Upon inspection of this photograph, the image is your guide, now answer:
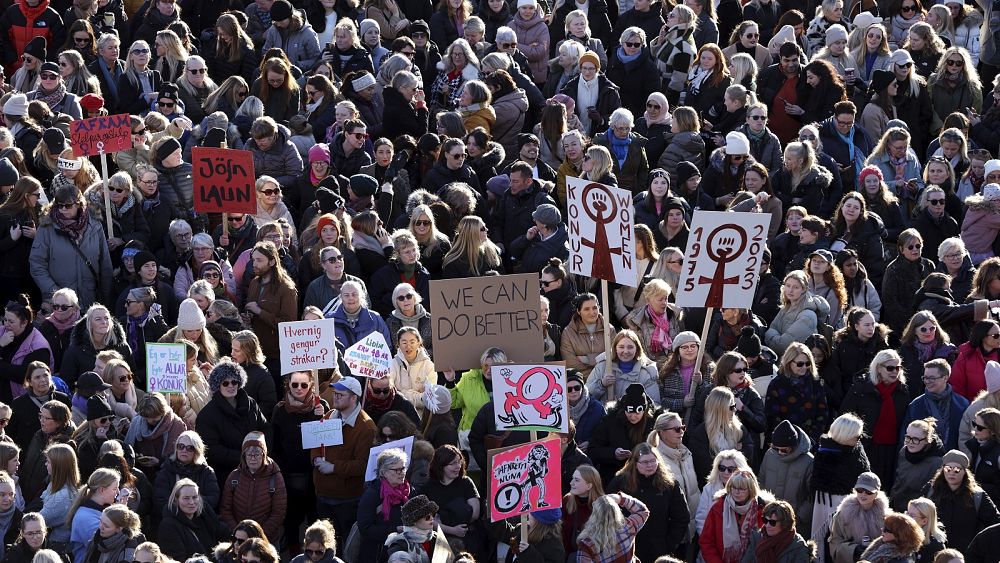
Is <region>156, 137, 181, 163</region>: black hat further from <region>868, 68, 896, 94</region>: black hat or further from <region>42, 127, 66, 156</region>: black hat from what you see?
<region>868, 68, 896, 94</region>: black hat

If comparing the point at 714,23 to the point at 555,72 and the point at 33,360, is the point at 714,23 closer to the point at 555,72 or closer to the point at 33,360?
the point at 555,72

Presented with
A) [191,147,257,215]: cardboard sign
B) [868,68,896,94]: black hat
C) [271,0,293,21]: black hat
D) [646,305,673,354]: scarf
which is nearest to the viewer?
[646,305,673,354]: scarf

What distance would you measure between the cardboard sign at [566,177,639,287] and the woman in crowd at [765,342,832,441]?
1247 millimetres

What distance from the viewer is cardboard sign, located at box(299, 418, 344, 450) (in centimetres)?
1398

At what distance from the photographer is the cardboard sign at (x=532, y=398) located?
1344cm

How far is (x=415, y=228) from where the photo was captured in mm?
16453

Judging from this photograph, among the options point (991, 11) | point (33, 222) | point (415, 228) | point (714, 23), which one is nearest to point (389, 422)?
point (415, 228)

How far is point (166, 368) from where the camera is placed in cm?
1437

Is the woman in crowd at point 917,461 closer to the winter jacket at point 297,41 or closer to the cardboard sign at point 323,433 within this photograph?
the cardboard sign at point 323,433

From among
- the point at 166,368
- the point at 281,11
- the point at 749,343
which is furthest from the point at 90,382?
the point at 281,11

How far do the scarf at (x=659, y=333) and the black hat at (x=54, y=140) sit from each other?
5259mm

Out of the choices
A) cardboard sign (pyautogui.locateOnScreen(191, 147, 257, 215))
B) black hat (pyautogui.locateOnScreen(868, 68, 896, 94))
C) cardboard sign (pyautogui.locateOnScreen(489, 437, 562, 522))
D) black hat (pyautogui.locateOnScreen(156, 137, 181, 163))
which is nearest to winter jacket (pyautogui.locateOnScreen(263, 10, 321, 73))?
black hat (pyautogui.locateOnScreen(156, 137, 181, 163))

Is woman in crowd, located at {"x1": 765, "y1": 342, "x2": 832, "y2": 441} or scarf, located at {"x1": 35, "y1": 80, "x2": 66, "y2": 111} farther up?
scarf, located at {"x1": 35, "y1": 80, "x2": 66, "y2": 111}

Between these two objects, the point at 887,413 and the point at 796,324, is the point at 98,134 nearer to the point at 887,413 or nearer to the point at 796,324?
the point at 796,324
